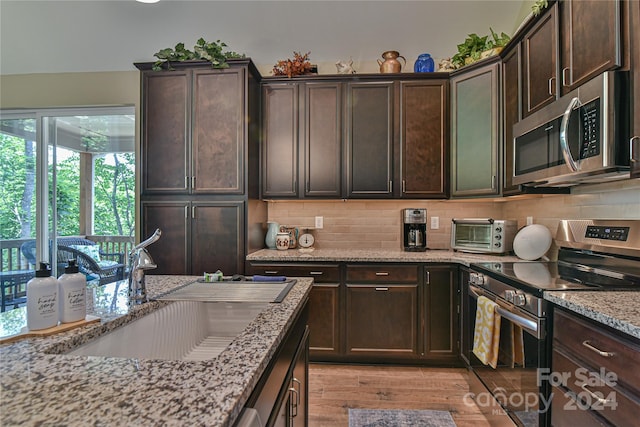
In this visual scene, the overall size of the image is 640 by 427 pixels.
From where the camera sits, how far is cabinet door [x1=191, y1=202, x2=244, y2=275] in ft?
9.09

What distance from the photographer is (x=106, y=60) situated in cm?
339

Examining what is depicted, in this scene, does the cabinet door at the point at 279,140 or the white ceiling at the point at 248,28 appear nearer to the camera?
the white ceiling at the point at 248,28

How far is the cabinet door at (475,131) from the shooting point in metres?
2.64

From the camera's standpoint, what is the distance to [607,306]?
116cm

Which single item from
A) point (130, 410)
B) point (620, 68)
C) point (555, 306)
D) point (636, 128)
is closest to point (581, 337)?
point (555, 306)

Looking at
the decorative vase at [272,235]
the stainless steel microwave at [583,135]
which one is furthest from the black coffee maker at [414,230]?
the decorative vase at [272,235]

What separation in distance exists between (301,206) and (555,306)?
237 cm

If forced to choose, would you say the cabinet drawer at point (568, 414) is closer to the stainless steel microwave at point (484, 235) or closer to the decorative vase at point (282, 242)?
the stainless steel microwave at point (484, 235)

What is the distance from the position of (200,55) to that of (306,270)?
80.2 inches

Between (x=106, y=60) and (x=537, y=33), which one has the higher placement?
(x=106, y=60)

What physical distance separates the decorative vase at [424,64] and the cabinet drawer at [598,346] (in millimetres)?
2368

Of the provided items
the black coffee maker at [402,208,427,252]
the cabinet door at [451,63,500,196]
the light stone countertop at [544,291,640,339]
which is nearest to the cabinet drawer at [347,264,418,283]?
the black coffee maker at [402,208,427,252]

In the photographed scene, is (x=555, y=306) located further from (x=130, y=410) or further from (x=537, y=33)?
(x=537, y=33)

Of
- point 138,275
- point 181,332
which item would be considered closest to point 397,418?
point 181,332
